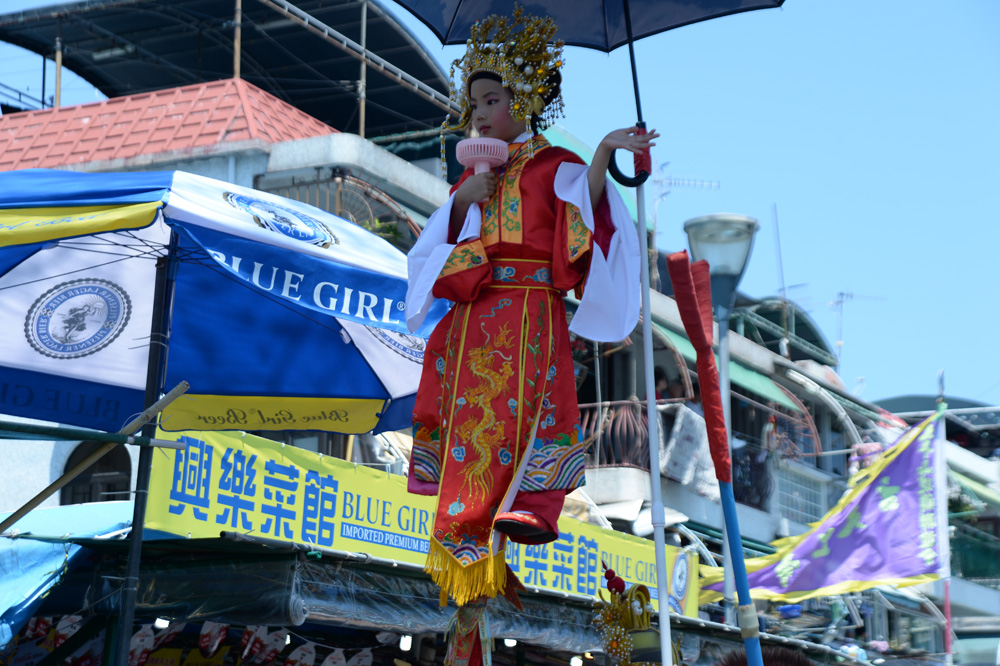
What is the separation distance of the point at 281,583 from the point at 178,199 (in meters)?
1.98

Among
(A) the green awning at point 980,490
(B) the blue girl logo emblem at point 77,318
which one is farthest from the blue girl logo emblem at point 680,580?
(A) the green awning at point 980,490

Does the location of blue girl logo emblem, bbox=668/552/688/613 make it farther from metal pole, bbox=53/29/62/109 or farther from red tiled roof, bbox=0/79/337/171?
metal pole, bbox=53/29/62/109

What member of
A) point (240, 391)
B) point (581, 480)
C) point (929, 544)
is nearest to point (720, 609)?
point (929, 544)

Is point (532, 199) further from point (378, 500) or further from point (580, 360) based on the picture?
point (580, 360)

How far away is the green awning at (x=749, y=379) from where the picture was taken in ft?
57.9

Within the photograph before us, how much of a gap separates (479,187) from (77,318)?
276cm

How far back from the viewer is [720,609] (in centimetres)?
1694

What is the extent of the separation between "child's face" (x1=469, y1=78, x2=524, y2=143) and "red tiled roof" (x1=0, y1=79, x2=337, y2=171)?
8838 mm

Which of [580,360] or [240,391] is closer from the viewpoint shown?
[240,391]

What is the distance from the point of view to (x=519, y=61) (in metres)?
5.00

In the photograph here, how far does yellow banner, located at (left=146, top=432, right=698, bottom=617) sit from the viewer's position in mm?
8070

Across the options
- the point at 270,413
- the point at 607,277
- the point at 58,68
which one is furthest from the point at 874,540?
the point at 58,68

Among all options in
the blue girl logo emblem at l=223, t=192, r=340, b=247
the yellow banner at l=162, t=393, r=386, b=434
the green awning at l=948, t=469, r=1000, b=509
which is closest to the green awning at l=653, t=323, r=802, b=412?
the green awning at l=948, t=469, r=1000, b=509

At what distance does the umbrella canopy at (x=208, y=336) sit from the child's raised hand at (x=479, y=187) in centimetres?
82
